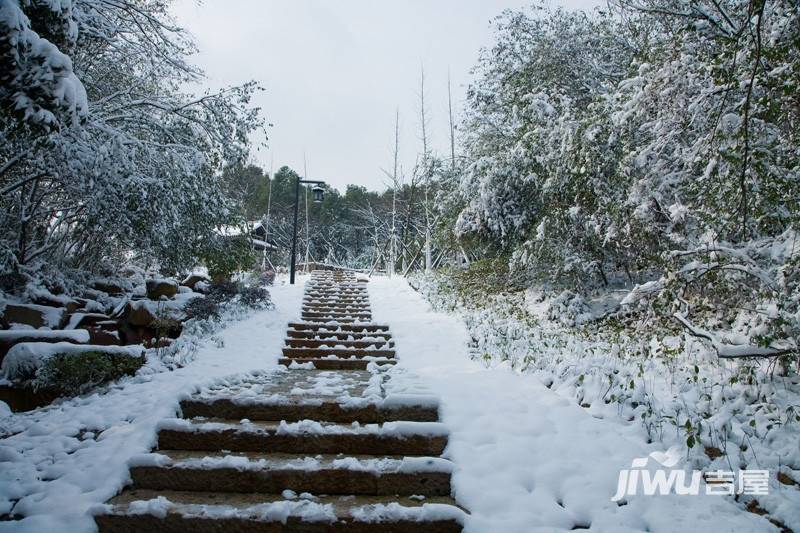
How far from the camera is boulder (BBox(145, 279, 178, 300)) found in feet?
28.7

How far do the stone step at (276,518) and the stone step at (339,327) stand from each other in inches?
204

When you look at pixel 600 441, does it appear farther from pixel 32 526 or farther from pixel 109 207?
pixel 109 207

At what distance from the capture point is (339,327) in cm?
810

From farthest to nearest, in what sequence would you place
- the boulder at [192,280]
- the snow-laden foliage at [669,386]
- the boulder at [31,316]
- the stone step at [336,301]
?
the boulder at [192,280] < the stone step at [336,301] < the boulder at [31,316] < the snow-laden foliage at [669,386]

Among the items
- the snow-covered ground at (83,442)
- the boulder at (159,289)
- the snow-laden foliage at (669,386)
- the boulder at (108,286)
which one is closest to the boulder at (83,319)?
the boulder at (159,289)

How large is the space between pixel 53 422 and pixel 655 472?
4.98 metres

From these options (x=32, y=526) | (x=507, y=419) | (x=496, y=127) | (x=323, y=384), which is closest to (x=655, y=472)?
(x=507, y=419)

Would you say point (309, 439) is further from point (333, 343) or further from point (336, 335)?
point (336, 335)

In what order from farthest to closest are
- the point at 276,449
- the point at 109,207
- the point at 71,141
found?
1. the point at 109,207
2. the point at 71,141
3. the point at 276,449

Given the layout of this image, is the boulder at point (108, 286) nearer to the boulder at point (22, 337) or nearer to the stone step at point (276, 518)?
the boulder at point (22, 337)

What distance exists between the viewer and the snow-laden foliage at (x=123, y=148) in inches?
199

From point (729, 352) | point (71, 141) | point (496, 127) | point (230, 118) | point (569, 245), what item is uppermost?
point (496, 127)

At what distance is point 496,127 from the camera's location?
1020 cm

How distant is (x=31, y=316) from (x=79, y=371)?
2880mm
